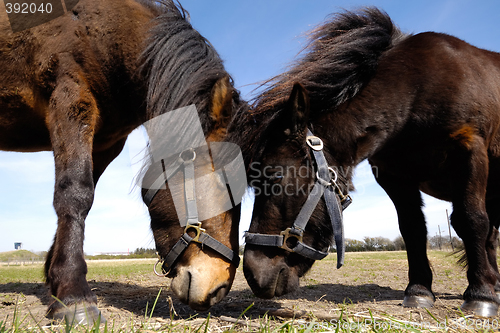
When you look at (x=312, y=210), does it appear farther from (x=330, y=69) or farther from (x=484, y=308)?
(x=484, y=308)

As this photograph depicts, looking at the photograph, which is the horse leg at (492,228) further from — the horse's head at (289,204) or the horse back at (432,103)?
the horse's head at (289,204)

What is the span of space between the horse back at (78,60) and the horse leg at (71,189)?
0.62 feet

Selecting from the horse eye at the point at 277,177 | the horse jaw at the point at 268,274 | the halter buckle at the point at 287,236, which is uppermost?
the horse eye at the point at 277,177

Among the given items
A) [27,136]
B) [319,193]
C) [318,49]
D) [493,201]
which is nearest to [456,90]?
[318,49]

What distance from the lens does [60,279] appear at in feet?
8.63

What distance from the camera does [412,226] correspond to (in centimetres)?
421

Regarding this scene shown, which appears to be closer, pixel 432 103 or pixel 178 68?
pixel 178 68

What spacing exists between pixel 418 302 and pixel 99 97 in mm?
3859

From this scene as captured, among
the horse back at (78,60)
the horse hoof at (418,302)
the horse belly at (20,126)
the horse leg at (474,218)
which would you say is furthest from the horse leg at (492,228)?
the horse belly at (20,126)

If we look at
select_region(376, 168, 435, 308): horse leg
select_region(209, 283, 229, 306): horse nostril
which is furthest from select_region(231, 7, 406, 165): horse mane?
select_region(376, 168, 435, 308): horse leg

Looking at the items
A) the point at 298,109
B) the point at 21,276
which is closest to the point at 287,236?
the point at 298,109

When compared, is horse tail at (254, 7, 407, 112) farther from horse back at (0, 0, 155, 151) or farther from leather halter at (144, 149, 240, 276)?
horse back at (0, 0, 155, 151)

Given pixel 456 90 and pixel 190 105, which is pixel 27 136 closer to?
pixel 190 105

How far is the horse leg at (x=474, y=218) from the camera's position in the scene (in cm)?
324
